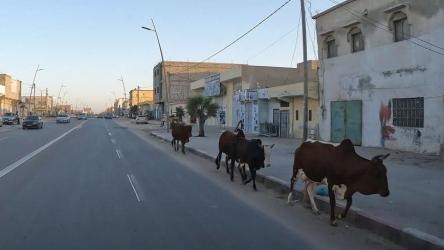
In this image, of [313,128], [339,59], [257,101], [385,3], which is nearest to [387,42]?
[385,3]

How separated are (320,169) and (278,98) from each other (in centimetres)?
2805

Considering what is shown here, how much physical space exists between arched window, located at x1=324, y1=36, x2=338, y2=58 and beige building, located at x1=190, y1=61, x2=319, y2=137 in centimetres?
238

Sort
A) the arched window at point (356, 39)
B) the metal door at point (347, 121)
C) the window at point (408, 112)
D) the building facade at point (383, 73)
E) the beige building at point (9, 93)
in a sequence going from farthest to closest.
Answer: the beige building at point (9, 93) < the metal door at point (347, 121) < the arched window at point (356, 39) < the window at point (408, 112) < the building facade at point (383, 73)

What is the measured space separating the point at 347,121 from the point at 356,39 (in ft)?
13.1

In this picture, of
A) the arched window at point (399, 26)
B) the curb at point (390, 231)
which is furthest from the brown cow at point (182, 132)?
the curb at point (390, 231)

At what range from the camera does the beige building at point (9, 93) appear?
9925 centimetres

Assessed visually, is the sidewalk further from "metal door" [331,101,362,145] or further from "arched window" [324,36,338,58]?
"arched window" [324,36,338,58]

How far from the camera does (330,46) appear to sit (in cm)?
2917

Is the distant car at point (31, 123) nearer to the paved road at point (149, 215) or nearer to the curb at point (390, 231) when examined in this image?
the paved road at point (149, 215)

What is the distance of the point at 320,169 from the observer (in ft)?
30.1

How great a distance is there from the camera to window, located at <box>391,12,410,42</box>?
2242 centimetres

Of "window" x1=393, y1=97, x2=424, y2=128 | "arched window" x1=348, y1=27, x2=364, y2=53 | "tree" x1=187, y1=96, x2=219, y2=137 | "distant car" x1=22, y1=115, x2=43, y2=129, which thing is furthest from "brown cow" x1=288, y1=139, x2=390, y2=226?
"distant car" x1=22, y1=115, x2=43, y2=129

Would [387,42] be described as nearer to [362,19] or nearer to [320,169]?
[362,19]

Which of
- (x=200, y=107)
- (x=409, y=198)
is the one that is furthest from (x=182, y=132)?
(x=200, y=107)
